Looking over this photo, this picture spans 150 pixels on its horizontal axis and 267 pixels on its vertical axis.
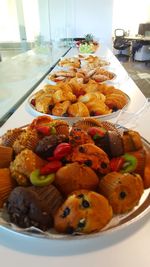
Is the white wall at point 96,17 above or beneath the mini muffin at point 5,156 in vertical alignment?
above

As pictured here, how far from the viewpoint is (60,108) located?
0.70 meters

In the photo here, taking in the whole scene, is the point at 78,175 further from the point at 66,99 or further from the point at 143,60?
the point at 143,60

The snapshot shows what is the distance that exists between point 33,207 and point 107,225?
0.10 m

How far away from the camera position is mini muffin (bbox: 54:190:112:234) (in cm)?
Result: 29

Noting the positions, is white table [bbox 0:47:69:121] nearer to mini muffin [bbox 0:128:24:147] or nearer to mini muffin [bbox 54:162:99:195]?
mini muffin [bbox 0:128:24:147]

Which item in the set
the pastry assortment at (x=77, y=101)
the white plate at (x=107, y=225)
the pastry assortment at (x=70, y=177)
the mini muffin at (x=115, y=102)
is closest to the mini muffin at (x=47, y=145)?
the pastry assortment at (x=70, y=177)

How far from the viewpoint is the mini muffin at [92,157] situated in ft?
1.13

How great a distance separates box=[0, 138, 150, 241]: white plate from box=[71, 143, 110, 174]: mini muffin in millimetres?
68

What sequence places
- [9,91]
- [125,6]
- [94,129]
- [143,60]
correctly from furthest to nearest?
[125,6]
[143,60]
[9,91]
[94,129]

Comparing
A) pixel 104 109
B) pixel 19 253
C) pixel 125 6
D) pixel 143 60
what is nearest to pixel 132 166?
pixel 19 253

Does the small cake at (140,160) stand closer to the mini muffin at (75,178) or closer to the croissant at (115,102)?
the mini muffin at (75,178)

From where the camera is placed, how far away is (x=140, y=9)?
6680 mm

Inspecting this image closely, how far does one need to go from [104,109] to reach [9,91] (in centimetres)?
43

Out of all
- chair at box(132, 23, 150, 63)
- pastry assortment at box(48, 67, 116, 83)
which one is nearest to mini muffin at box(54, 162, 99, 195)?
pastry assortment at box(48, 67, 116, 83)
